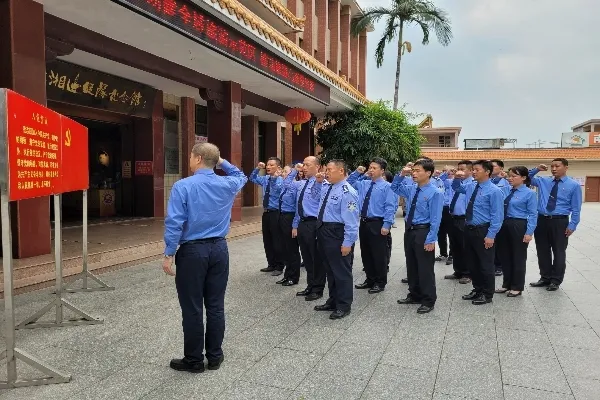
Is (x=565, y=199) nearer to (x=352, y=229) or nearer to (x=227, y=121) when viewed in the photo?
(x=352, y=229)

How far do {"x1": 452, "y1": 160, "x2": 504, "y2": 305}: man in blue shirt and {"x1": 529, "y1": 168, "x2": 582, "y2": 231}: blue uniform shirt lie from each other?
1.17 m

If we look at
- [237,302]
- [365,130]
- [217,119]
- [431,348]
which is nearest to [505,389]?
[431,348]

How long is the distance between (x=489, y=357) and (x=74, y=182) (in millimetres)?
3975

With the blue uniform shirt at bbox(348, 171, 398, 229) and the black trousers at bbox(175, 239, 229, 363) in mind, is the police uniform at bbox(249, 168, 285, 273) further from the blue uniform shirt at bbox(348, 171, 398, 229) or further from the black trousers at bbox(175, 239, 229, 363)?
the black trousers at bbox(175, 239, 229, 363)

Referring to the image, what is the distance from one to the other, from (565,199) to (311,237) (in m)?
3.31

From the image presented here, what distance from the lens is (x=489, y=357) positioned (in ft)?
11.1

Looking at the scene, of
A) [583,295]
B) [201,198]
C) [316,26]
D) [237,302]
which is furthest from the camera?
[316,26]

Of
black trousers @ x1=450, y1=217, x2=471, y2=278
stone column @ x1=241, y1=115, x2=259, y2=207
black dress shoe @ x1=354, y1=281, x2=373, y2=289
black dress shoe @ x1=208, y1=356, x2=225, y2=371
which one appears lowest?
black dress shoe @ x1=354, y1=281, x2=373, y2=289

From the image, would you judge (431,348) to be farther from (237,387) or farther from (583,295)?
(583,295)

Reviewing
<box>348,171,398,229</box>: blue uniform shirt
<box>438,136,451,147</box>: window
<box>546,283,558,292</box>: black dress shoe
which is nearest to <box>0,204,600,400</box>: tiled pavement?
<box>546,283,558,292</box>: black dress shoe

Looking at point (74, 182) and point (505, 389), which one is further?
point (74, 182)

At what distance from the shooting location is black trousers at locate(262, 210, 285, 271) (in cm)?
636

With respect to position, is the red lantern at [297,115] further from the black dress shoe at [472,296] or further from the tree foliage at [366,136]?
the black dress shoe at [472,296]

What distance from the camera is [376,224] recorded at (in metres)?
5.53
